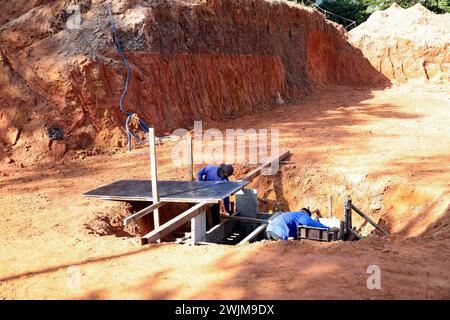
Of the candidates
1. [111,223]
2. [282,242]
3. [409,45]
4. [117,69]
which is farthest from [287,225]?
[409,45]

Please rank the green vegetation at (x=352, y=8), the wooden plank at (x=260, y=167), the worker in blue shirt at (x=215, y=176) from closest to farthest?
1. the worker in blue shirt at (x=215, y=176)
2. the wooden plank at (x=260, y=167)
3. the green vegetation at (x=352, y=8)

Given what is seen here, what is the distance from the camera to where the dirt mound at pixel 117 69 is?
10758mm

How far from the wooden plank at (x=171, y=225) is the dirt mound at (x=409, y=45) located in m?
21.5

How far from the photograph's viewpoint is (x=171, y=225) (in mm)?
5684

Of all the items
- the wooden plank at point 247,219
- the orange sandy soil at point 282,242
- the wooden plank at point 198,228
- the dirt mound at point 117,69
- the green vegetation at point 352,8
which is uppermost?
the green vegetation at point 352,8

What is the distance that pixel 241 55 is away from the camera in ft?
54.6

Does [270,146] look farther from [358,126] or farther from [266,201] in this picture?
[358,126]

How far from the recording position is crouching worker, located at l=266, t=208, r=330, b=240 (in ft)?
20.2

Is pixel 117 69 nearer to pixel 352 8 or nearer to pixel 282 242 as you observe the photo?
pixel 282 242

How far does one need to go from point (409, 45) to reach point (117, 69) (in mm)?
18946

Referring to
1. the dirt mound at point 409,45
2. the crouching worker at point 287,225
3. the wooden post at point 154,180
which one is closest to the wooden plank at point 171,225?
the wooden post at point 154,180

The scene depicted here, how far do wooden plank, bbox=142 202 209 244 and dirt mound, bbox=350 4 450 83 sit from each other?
70.5ft

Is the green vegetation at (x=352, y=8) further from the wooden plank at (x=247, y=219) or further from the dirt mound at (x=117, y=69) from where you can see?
the wooden plank at (x=247, y=219)

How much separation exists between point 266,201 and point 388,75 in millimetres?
18514
